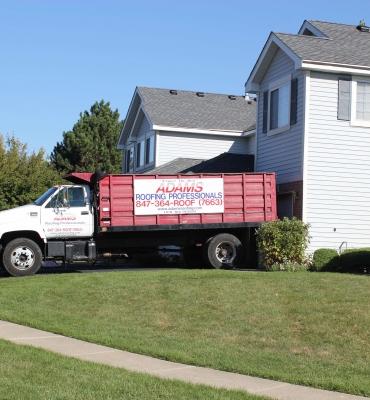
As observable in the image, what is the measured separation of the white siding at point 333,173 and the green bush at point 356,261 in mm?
1634

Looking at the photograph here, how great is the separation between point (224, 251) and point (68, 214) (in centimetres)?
465

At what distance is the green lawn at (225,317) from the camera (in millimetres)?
8281

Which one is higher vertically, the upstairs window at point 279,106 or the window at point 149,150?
the upstairs window at point 279,106

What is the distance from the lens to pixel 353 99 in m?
Result: 19.3

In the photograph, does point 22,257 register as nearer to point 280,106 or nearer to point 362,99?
point 280,106

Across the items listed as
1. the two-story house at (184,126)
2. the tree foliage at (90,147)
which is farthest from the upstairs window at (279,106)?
the tree foliage at (90,147)

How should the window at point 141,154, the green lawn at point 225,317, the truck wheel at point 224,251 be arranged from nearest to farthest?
the green lawn at point 225,317 < the truck wheel at point 224,251 < the window at point 141,154

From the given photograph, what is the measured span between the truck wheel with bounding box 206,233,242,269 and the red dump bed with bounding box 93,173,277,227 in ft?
1.74

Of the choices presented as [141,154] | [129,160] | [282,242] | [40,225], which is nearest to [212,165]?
[141,154]

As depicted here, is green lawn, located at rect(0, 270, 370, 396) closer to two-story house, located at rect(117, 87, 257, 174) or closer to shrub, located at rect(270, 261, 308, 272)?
shrub, located at rect(270, 261, 308, 272)

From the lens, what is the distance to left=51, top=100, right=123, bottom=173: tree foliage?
48781 mm

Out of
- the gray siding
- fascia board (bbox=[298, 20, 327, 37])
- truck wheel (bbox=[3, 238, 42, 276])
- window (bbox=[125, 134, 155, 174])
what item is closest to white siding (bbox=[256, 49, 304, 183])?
fascia board (bbox=[298, 20, 327, 37])

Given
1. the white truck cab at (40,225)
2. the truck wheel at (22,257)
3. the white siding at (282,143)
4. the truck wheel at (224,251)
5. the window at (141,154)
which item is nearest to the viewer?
the truck wheel at (22,257)

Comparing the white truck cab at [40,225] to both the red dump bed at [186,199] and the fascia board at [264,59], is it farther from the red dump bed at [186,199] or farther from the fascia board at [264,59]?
the fascia board at [264,59]
